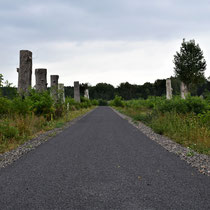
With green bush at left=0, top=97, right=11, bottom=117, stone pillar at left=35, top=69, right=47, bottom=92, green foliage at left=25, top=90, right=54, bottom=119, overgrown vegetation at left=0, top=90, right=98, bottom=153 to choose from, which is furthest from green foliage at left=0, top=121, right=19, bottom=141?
stone pillar at left=35, top=69, right=47, bottom=92

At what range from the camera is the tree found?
31.7m

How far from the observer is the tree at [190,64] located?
31.7 meters

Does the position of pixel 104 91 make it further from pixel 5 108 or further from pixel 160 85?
pixel 5 108

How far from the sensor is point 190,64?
105ft

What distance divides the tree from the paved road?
28.7 metres

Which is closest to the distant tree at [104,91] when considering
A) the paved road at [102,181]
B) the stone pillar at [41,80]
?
the stone pillar at [41,80]

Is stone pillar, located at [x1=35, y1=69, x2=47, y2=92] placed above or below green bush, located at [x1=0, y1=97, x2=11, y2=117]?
above

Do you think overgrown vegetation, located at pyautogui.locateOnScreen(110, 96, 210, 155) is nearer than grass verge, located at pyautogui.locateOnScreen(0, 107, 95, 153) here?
No

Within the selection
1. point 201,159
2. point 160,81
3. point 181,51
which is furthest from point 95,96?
point 201,159

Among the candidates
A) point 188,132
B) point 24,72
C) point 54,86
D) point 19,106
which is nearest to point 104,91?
point 54,86

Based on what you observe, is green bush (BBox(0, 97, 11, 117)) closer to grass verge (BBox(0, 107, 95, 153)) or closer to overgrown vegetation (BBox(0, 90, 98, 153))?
overgrown vegetation (BBox(0, 90, 98, 153))

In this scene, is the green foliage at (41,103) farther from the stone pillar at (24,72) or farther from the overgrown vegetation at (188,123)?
the overgrown vegetation at (188,123)

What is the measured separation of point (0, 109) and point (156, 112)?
8379 mm

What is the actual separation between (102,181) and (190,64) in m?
31.7
